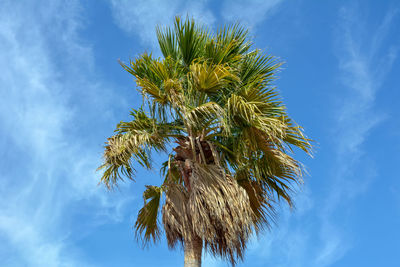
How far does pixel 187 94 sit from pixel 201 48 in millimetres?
1033

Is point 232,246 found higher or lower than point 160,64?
lower

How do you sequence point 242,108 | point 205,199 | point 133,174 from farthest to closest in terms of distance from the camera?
point 133,174
point 242,108
point 205,199

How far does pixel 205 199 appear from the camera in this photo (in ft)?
22.2

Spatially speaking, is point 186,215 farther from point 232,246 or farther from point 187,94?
point 187,94

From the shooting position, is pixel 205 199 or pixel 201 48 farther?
pixel 201 48

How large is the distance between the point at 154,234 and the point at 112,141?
1954 millimetres

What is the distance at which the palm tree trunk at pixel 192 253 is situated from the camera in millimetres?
6879

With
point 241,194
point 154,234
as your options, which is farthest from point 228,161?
point 154,234

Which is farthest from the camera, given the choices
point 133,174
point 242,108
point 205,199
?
point 133,174

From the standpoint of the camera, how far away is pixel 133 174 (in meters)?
7.96

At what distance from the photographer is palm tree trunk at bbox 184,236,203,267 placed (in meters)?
6.88

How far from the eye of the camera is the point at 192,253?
6.89 metres

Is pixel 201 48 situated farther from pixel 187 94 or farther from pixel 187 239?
pixel 187 239

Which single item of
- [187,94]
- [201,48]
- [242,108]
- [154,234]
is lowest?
[154,234]
